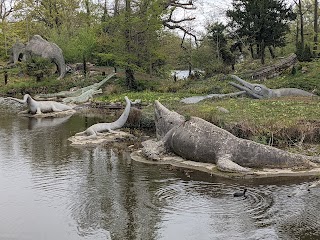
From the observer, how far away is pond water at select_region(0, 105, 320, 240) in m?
8.24

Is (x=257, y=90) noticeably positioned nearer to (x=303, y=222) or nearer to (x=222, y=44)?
(x=222, y=44)

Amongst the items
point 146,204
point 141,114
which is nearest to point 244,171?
point 146,204

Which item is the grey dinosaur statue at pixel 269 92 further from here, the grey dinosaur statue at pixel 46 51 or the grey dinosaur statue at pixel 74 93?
the grey dinosaur statue at pixel 46 51

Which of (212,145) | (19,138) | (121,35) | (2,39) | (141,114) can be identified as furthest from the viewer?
(2,39)

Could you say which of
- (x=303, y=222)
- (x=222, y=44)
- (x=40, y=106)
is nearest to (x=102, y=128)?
(x=40, y=106)

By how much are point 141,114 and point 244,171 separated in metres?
7.91

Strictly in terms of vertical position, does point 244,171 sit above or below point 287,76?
below

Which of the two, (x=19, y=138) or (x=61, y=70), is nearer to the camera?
(x=19, y=138)

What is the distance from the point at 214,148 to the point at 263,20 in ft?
64.4

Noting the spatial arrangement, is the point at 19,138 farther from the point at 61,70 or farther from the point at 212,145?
the point at 61,70

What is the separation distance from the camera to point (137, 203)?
383 inches

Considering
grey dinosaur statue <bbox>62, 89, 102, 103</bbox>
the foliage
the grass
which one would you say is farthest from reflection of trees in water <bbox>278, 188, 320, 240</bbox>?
grey dinosaur statue <bbox>62, 89, 102, 103</bbox>

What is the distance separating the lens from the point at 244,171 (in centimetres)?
1160

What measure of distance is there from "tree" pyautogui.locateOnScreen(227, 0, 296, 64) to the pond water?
19.5 m
